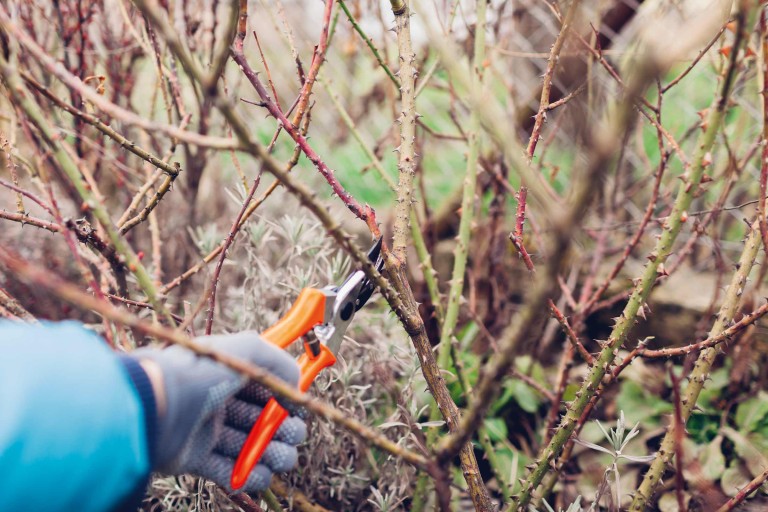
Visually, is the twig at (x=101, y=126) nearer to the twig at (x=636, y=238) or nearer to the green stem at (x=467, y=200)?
the green stem at (x=467, y=200)

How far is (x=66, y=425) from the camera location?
72cm

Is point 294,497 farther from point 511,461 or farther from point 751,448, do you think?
point 751,448

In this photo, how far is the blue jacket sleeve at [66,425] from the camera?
70cm

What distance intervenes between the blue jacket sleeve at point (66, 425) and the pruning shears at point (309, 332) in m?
0.22

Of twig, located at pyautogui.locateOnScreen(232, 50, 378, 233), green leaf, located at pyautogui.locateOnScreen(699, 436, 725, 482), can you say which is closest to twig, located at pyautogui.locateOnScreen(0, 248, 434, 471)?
twig, located at pyautogui.locateOnScreen(232, 50, 378, 233)

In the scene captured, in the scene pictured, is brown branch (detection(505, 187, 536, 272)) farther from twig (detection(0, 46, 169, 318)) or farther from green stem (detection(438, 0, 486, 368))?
twig (detection(0, 46, 169, 318))

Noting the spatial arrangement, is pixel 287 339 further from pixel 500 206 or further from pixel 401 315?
pixel 500 206

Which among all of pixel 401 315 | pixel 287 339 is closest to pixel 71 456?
pixel 287 339

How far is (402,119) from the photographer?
1.14 meters

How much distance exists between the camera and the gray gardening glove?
85 cm

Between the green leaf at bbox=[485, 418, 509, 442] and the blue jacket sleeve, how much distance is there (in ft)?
3.95

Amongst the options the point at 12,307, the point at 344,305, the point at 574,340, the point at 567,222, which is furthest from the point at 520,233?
the point at 12,307

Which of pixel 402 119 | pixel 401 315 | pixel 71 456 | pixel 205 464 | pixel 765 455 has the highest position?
pixel 402 119

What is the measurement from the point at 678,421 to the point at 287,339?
63 cm
